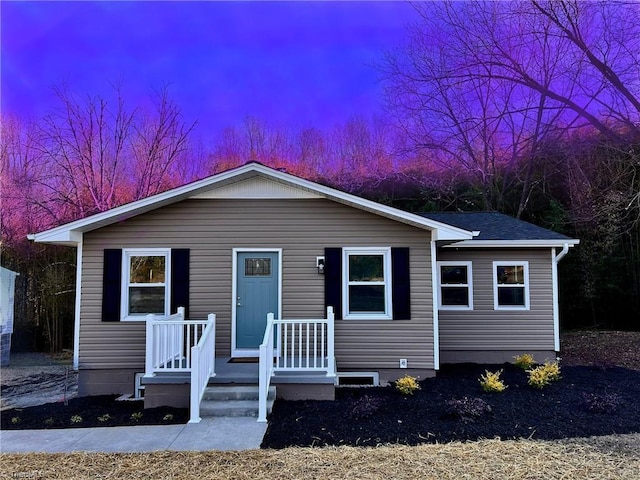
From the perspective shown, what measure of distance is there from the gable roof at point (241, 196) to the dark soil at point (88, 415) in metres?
2.69

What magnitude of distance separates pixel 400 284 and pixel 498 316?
2.89 metres

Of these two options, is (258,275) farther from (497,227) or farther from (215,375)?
(497,227)

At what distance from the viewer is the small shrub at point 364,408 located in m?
5.35

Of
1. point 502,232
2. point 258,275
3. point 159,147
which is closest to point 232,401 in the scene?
point 258,275

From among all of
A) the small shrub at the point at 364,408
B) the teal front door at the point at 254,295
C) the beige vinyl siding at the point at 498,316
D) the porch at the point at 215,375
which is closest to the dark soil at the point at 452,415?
the small shrub at the point at 364,408

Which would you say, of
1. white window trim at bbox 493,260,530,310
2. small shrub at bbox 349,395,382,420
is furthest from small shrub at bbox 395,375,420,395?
white window trim at bbox 493,260,530,310

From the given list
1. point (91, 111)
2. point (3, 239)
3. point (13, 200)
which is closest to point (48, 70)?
point (91, 111)

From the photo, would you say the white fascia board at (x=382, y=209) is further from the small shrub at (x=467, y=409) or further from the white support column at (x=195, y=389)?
the white support column at (x=195, y=389)

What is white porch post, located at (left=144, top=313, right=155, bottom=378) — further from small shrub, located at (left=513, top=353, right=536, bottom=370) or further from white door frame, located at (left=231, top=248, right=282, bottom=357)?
small shrub, located at (left=513, top=353, right=536, bottom=370)

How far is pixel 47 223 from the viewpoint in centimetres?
1403

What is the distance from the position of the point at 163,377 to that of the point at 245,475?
2.86m

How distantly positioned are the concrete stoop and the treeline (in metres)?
9.17

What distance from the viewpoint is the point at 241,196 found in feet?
25.3

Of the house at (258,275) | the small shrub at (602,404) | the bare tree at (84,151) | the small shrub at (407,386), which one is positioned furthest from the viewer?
the bare tree at (84,151)
